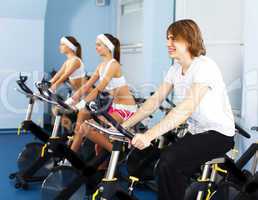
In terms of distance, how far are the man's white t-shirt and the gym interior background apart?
1371 mm

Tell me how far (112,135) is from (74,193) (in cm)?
133

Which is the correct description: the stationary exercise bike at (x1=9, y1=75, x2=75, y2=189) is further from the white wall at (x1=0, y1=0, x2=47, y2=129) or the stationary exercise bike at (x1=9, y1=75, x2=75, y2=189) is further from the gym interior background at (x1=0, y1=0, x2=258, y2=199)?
the white wall at (x1=0, y1=0, x2=47, y2=129)

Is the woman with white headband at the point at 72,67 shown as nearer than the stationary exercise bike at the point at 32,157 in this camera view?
No

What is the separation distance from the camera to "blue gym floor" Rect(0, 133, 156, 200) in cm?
365

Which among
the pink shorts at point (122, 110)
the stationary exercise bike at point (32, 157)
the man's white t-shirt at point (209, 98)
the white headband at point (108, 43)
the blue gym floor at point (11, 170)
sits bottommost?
the blue gym floor at point (11, 170)

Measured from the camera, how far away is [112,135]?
6.60 feet

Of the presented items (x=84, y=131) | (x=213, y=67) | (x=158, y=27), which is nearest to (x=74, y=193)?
(x=84, y=131)

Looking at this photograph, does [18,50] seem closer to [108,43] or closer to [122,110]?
[108,43]

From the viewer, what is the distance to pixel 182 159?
219 centimetres

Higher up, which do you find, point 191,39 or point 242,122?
point 191,39

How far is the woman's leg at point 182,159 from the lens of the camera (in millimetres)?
2158

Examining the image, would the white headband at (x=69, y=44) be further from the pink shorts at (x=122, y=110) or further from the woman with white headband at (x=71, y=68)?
the pink shorts at (x=122, y=110)

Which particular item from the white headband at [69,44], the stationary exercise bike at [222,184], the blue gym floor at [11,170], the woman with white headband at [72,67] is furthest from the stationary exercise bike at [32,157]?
the stationary exercise bike at [222,184]

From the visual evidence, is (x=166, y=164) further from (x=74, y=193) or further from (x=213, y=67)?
(x=74, y=193)
